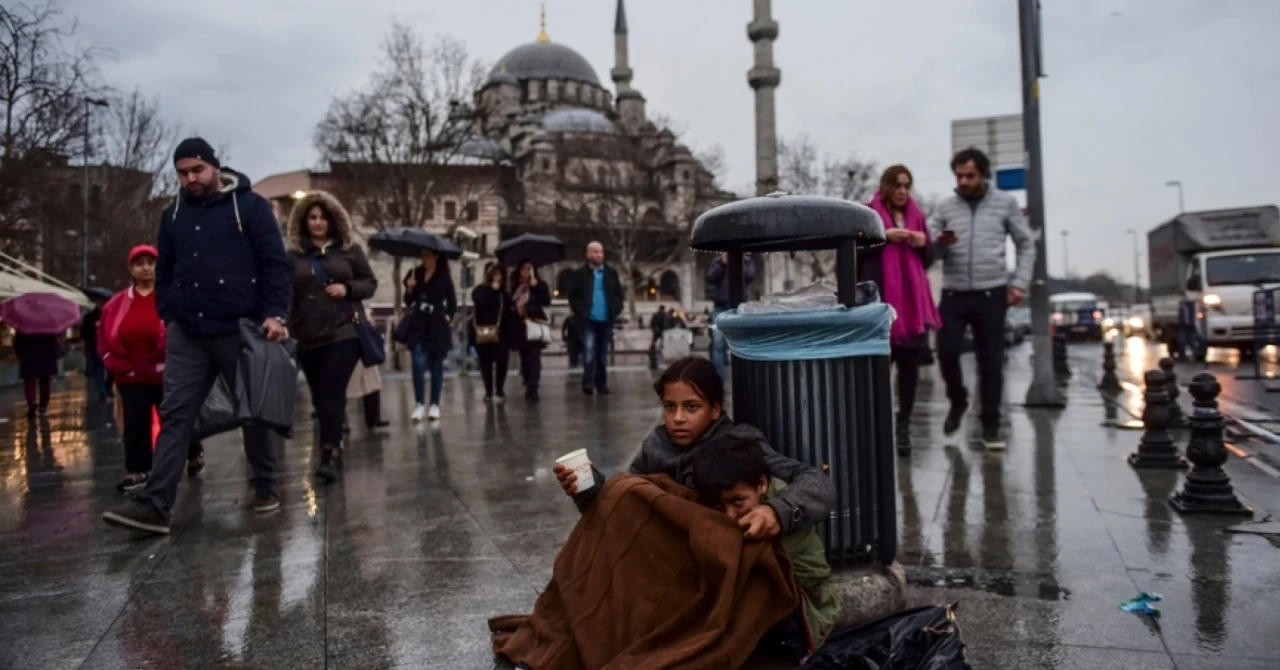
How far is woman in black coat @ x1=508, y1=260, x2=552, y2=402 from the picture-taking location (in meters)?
11.5

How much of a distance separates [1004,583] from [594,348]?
877 centimetres

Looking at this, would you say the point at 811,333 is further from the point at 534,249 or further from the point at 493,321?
the point at 534,249

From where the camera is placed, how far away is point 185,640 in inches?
128

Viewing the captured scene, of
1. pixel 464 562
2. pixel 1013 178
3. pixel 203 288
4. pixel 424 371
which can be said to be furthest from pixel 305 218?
pixel 1013 178

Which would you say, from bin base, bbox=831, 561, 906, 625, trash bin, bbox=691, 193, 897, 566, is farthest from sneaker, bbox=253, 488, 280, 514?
bin base, bbox=831, 561, 906, 625

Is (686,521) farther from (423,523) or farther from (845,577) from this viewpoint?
(423,523)

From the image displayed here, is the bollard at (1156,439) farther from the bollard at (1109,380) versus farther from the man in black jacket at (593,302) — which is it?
the man in black jacket at (593,302)

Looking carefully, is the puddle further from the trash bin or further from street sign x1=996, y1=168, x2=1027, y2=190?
street sign x1=996, y1=168, x2=1027, y2=190

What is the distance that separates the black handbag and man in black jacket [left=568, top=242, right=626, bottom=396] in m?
4.78

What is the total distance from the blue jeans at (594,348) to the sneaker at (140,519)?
738 cm

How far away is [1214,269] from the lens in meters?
20.2

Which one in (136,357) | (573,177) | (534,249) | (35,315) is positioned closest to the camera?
(136,357)

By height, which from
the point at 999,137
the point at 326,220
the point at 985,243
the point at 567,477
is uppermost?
the point at 999,137

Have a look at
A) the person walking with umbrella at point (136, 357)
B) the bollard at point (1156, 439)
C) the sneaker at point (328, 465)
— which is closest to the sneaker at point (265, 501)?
the sneaker at point (328, 465)
